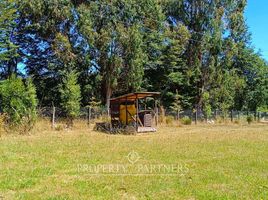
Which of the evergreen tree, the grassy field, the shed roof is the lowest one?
the grassy field

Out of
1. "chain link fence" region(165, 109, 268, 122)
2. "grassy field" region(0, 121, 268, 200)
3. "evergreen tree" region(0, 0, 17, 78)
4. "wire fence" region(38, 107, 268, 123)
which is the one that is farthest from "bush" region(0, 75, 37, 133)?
"chain link fence" region(165, 109, 268, 122)

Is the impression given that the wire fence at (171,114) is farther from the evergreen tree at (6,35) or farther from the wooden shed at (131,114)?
the evergreen tree at (6,35)

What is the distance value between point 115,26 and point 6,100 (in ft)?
38.6

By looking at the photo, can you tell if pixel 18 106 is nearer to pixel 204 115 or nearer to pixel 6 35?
pixel 6 35

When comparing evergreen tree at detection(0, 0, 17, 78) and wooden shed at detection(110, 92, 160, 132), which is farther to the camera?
evergreen tree at detection(0, 0, 17, 78)

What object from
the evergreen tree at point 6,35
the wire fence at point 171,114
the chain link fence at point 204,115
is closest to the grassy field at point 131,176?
the wire fence at point 171,114

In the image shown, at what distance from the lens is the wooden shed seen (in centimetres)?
1764

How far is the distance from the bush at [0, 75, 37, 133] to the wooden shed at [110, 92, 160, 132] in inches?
184

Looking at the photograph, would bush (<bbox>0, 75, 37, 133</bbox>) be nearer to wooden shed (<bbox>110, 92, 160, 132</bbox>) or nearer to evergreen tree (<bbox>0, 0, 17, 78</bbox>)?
wooden shed (<bbox>110, 92, 160, 132</bbox>)

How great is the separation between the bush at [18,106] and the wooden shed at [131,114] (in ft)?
15.4

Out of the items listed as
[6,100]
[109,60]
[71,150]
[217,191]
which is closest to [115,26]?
[109,60]

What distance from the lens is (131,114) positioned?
18.1 meters

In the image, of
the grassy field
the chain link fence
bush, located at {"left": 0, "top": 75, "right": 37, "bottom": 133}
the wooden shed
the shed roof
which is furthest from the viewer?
the chain link fence

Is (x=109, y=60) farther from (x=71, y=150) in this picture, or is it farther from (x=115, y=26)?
(x=71, y=150)
